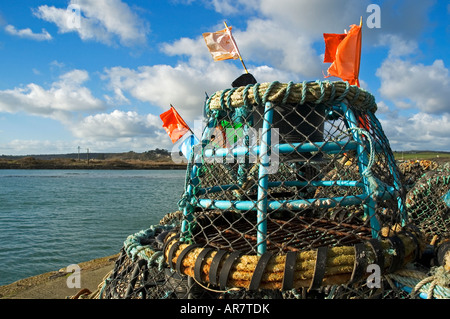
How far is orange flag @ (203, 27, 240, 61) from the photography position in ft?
11.8

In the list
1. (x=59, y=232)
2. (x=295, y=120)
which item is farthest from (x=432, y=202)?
(x=59, y=232)

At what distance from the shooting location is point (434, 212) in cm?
414

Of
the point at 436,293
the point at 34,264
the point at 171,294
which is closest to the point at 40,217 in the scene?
the point at 34,264

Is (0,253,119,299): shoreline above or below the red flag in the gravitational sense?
below

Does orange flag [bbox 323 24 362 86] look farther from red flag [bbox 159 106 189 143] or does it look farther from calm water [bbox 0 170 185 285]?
calm water [bbox 0 170 185 285]

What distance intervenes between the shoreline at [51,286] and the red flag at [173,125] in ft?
12.2

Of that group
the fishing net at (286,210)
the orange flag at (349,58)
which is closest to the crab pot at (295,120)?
the fishing net at (286,210)

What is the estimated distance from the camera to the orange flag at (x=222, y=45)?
3582 mm

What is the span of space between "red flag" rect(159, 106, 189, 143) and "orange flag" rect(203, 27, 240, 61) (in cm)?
515

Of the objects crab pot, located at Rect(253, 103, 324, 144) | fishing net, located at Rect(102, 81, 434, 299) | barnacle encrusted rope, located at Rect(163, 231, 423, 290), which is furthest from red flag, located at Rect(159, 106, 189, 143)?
barnacle encrusted rope, located at Rect(163, 231, 423, 290)

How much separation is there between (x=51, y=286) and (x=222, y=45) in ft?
18.6

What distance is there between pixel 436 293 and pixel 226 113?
1.38 meters

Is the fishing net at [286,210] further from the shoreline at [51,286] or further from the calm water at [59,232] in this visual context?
the calm water at [59,232]
